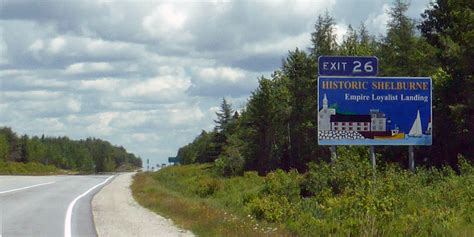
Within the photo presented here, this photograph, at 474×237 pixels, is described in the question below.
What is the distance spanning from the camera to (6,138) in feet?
554

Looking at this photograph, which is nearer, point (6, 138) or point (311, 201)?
point (311, 201)

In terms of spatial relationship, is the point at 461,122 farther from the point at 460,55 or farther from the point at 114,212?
the point at 114,212

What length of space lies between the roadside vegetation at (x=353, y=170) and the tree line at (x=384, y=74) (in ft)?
0.23

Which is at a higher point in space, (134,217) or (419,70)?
(419,70)

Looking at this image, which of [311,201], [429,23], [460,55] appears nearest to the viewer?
[311,201]

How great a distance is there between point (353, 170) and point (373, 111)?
7.30ft

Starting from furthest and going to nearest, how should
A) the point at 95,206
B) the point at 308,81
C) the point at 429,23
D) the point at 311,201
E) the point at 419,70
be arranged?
the point at 308,81
the point at 419,70
the point at 429,23
the point at 95,206
the point at 311,201

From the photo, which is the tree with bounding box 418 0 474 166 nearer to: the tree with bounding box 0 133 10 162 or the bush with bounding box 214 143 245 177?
the bush with bounding box 214 143 245 177

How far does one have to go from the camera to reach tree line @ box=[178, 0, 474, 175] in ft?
118

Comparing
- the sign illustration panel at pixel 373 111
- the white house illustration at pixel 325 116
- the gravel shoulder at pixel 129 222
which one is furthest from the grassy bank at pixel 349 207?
the white house illustration at pixel 325 116

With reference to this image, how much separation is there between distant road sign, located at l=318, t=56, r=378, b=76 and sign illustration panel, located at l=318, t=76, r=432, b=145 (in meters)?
0.31

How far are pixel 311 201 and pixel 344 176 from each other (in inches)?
127

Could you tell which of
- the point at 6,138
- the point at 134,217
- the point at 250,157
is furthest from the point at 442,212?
the point at 6,138

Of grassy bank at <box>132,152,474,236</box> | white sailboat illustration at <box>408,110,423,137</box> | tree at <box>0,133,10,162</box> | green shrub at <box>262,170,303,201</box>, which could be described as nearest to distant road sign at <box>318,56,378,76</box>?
white sailboat illustration at <box>408,110,423,137</box>
